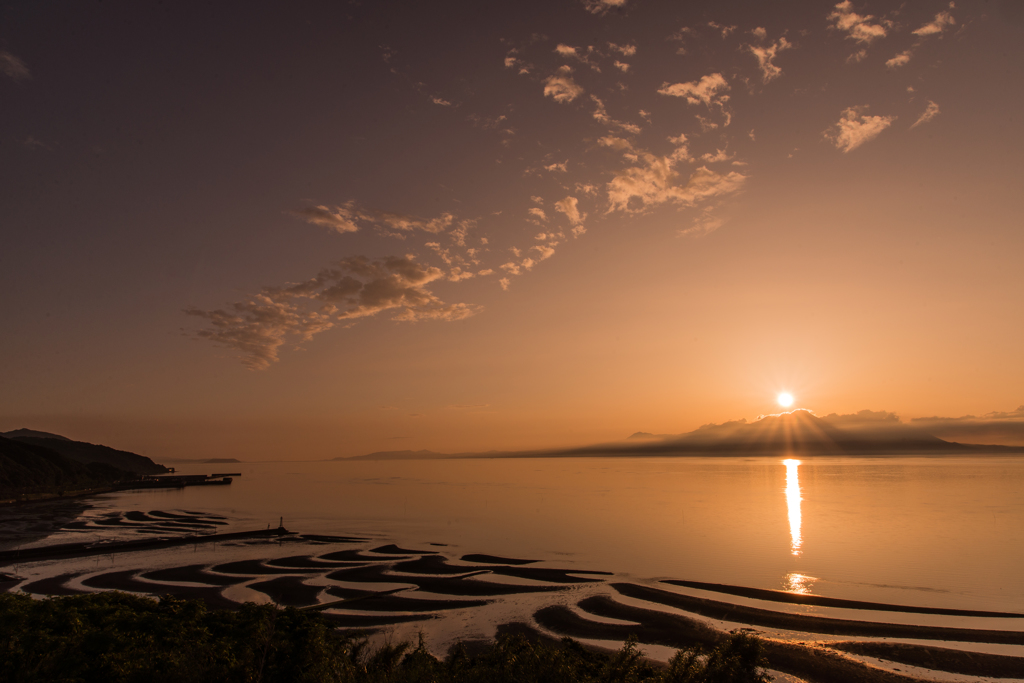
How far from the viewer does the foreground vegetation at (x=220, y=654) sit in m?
12.6

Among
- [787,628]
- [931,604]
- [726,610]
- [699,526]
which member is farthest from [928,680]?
[699,526]

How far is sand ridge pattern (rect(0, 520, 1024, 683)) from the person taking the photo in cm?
2616

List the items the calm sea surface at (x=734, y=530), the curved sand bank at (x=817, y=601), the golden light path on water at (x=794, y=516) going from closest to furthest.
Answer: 1. the curved sand bank at (x=817, y=601)
2. the calm sea surface at (x=734, y=530)
3. the golden light path on water at (x=794, y=516)

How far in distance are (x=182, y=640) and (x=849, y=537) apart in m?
68.6

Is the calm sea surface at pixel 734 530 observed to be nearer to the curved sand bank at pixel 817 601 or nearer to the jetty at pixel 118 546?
the curved sand bank at pixel 817 601

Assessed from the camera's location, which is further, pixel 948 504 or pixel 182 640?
pixel 948 504

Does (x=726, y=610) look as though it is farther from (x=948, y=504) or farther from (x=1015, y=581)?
(x=948, y=504)

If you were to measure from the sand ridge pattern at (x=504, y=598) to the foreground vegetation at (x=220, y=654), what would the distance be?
287 inches

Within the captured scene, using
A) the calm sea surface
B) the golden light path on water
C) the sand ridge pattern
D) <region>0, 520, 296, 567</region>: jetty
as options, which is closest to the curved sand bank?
the sand ridge pattern

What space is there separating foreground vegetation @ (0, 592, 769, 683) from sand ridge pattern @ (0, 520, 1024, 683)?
7.29 metres

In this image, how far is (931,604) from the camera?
34.6 metres

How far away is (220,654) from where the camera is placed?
1455 centimetres

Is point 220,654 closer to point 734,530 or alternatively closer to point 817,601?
point 817,601

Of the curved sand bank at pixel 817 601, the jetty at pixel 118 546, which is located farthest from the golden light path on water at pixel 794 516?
the jetty at pixel 118 546
